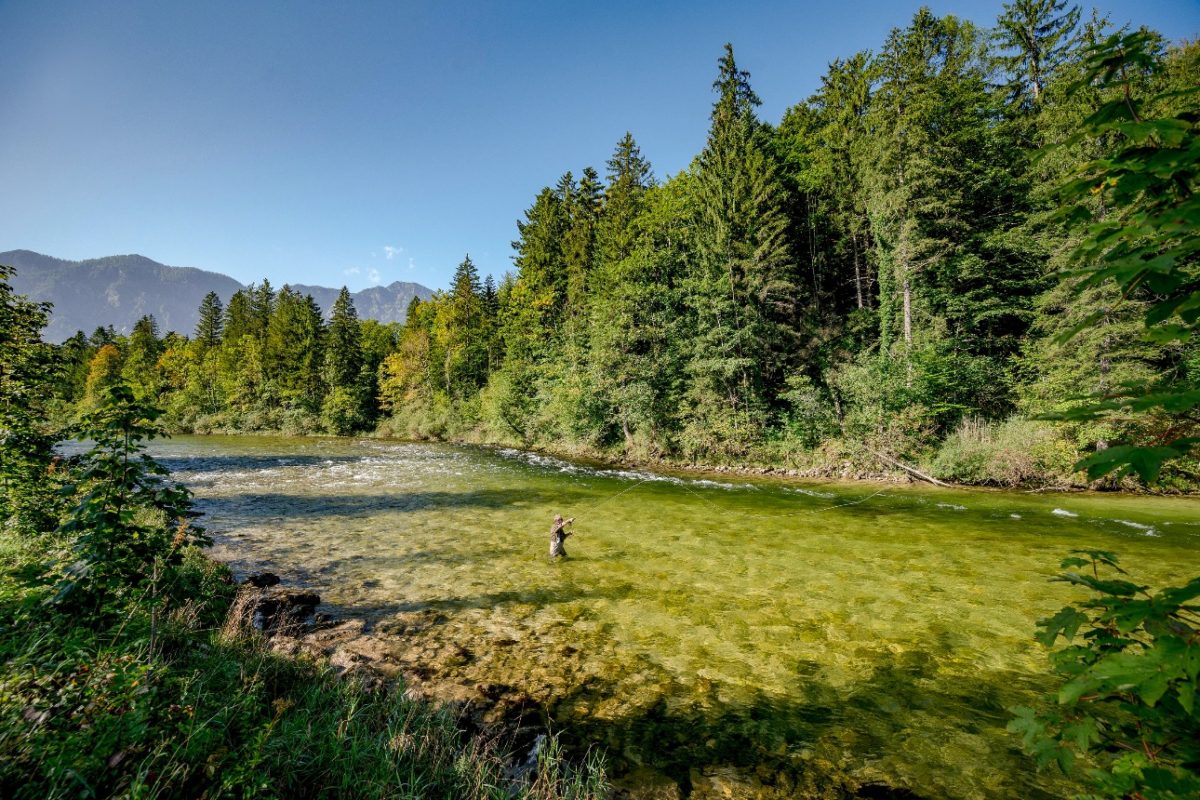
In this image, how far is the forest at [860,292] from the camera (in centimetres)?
1852

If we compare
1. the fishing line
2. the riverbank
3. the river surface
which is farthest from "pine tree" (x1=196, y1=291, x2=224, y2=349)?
the fishing line

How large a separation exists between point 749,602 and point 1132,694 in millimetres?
6112

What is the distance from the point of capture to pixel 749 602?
8.23 m

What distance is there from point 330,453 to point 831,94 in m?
40.1

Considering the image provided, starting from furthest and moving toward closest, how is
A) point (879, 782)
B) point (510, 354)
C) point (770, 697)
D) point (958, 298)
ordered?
point (510, 354) → point (958, 298) → point (770, 697) → point (879, 782)

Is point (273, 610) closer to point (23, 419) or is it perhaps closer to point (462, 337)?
point (23, 419)

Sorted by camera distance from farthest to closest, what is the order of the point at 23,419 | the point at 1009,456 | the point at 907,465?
the point at 907,465
the point at 1009,456
the point at 23,419

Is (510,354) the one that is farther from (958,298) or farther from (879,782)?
(879,782)

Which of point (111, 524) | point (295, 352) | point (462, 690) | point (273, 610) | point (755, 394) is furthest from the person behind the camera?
point (295, 352)

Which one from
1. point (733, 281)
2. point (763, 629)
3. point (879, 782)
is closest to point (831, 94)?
point (733, 281)

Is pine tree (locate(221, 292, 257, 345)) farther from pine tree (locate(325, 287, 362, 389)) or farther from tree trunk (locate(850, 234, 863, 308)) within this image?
tree trunk (locate(850, 234, 863, 308))

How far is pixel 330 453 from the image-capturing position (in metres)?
31.5

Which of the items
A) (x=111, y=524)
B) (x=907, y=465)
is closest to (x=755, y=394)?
(x=907, y=465)

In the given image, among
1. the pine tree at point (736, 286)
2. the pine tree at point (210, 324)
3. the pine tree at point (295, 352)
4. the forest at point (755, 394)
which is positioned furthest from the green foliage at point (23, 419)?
the pine tree at point (210, 324)
